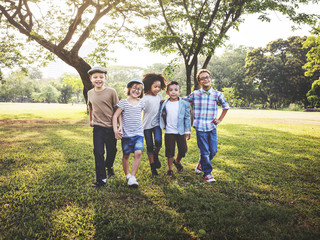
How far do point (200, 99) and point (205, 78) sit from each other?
444 millimetres

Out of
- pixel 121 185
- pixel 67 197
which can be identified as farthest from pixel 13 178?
pixel 121 185

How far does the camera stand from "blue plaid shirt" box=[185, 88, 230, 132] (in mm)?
4098

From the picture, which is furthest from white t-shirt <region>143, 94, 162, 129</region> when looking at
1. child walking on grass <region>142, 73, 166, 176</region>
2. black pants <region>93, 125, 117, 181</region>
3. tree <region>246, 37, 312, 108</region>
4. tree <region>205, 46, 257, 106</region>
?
tree <region>205, 46, 257, 106</region>

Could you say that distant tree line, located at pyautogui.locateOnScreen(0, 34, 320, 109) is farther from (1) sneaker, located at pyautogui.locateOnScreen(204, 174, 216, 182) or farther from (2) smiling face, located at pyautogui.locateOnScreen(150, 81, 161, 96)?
(1) sneaker, located at pyautogui.locateOnScreen(204, 174, 216, 182)

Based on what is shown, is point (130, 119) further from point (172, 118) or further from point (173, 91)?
point (173, 91)

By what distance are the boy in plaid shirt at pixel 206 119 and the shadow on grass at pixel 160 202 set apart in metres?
0.44

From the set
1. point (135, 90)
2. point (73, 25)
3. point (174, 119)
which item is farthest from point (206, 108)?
point (73, 25)

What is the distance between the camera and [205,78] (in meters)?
4.13

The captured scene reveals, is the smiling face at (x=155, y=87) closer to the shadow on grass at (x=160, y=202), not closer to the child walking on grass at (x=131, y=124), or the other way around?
the child walking on grass at (x=131, y=124)

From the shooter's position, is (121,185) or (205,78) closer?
(121,185)

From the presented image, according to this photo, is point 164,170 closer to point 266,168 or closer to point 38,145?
point 266,168

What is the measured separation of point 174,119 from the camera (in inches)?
165

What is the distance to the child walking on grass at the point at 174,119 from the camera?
416cm

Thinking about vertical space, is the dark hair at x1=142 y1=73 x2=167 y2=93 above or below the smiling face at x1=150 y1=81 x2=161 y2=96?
above
